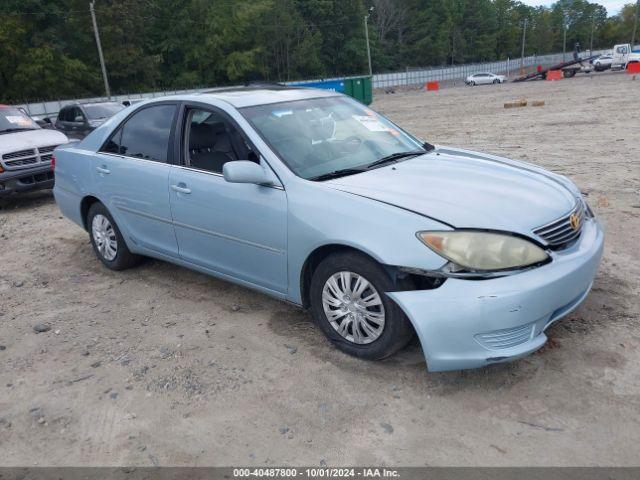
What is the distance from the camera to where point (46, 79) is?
4972 cm

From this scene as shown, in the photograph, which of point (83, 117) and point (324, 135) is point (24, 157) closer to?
point (83, 117)

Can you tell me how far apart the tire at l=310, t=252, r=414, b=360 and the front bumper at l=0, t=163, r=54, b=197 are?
7120mm

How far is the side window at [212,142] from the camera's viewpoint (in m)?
4.11

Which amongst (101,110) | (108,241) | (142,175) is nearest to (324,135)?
(142,175)

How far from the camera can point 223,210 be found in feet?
13.3

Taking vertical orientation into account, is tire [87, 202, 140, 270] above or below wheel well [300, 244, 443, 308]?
below

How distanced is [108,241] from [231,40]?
6673cm

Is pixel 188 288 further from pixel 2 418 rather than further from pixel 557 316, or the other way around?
pixel 557 316

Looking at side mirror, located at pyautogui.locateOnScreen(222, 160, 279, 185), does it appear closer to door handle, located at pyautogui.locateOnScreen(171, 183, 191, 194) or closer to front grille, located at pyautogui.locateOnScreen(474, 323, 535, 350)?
door handle, located at pyautogui.locateOnScreen(171, 183, 191, 194)

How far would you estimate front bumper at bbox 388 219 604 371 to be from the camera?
9.62 feet

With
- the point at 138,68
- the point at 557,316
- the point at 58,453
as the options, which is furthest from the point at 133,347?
the point at 138,68

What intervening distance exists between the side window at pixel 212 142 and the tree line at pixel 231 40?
170ft

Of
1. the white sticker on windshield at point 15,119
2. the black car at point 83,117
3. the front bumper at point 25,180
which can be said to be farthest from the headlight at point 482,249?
the black car at point 83,117

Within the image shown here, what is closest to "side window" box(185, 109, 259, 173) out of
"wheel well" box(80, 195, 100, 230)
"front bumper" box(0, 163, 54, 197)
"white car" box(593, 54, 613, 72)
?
"wheel well" box(80, 195, 100, 230)
